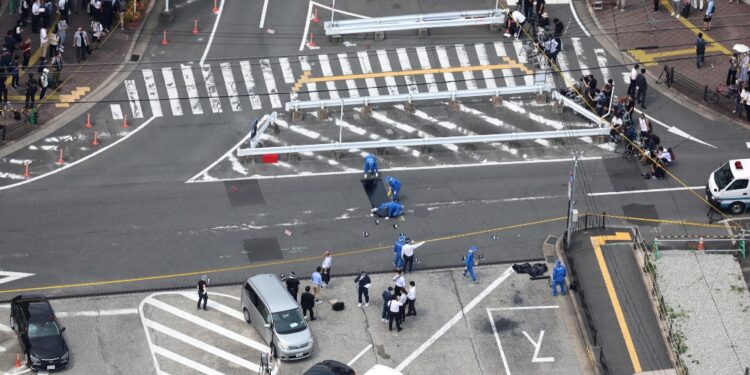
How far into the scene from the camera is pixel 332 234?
80.0 meters

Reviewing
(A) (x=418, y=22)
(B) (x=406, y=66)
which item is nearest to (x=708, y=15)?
(A) (x=418, y=22)

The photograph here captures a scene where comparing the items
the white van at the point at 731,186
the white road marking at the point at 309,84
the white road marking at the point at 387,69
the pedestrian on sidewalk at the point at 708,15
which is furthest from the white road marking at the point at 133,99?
the pedestrian on sidewalk at the point at 708,15

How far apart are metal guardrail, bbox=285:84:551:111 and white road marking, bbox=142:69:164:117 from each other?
6.36 m

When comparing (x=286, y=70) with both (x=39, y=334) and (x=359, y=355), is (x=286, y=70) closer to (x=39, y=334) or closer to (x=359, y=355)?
(x=359, y=355)

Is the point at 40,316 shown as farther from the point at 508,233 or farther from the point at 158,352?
the point at 508,233

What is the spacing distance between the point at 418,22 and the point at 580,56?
863 cm

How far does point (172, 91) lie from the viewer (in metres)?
89.7

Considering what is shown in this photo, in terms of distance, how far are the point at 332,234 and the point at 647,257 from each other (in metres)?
13.9

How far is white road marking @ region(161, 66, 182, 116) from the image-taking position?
88.3m

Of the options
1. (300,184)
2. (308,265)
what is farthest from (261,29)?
(308,265)

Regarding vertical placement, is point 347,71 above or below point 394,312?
above

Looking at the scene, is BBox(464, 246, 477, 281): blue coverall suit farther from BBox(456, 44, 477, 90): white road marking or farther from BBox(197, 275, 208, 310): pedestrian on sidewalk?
BBox(456, 44, 477, 90): white road marking

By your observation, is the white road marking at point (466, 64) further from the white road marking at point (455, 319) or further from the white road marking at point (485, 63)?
the white road marking at point (455, 319)

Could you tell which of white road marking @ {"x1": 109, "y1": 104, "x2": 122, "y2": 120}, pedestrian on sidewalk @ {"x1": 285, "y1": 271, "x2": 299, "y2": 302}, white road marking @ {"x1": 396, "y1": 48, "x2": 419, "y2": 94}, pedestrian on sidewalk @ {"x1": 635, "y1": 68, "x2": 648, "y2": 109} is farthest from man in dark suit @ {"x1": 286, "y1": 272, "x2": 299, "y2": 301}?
pedestrian on sidewalk @ {"x1": 635, "y1": 68, "x2": 648, "y2": 109}
